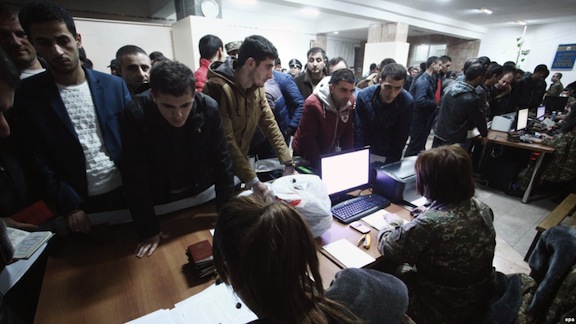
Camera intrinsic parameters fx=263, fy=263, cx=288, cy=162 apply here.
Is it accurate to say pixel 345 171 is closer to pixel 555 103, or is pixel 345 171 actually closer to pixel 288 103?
pixel 288 103

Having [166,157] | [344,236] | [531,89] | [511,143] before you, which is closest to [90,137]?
[166,157]

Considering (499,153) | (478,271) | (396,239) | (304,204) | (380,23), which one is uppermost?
(380,23)

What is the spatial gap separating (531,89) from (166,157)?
656 cm

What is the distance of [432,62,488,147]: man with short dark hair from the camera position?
9.57ft

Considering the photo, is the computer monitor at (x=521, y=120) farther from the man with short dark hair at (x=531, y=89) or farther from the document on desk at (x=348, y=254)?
the document on desk at (x=348, y=254)

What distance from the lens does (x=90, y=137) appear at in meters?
1.22

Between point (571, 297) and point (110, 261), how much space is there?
170 centimetres

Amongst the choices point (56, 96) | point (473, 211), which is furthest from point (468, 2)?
point (56, 96)

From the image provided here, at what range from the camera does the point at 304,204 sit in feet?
3.99

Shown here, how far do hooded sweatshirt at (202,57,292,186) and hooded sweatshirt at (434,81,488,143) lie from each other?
244 centimetres

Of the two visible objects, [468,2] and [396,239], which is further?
[468,2]

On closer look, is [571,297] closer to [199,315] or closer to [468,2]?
[199,315]

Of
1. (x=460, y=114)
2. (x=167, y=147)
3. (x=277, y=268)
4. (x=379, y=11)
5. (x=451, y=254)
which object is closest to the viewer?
(x=277, y=268)

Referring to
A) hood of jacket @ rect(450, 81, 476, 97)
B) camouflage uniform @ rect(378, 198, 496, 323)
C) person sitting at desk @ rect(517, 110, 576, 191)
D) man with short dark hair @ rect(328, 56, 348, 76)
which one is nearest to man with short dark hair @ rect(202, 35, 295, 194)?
camouflage uniform @ rect(378, 198, 496, 323)
